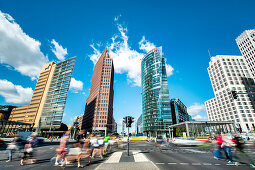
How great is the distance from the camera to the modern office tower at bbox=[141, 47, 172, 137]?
75.4 meters

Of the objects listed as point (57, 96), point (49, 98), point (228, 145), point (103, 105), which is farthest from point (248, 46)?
point (49, 98)

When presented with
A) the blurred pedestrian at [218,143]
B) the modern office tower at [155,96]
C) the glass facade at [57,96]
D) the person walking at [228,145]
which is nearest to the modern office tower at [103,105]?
the glass facade at [57,96]

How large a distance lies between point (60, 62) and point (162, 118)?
86.6m

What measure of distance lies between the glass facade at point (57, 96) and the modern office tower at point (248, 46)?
Result: 121896 millimetres

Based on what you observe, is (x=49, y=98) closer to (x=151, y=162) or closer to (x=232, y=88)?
(x=151, y=162)

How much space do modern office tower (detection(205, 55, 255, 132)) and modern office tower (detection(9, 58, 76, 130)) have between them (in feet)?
345

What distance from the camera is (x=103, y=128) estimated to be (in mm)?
80438

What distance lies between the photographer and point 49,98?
82375 mm

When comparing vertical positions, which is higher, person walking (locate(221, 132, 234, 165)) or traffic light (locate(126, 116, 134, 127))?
traffic light (locate(126, 116, 134, 127))

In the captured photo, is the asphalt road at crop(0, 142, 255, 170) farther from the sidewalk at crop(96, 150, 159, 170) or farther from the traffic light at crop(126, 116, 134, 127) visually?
the traffic light at crop(126, 116, 134, 127)

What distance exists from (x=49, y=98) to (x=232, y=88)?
121 m

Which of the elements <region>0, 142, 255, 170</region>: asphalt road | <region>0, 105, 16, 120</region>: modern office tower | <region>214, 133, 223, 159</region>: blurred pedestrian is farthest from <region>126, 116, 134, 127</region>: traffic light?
<region>0, 105, 16, 120</region>: modern office tower

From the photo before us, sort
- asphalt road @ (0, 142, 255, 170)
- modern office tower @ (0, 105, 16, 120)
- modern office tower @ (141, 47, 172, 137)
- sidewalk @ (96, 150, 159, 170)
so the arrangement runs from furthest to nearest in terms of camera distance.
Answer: modern office tower @ (0, 105, 16, 120), modern office tower @ (141, 47, 172, 137), asphalt road @ (0, 142, 255, 170), sidewalk @ (96, 150, 159, 170)

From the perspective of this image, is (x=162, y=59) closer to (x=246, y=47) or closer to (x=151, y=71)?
(x=151, y=71)
